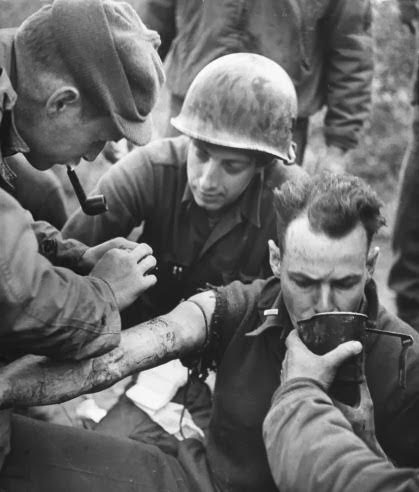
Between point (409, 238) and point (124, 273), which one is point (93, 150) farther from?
point (409, 238)

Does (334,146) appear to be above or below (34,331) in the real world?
below

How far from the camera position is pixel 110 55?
264cm

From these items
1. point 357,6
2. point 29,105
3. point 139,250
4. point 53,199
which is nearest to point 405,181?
point 357,6

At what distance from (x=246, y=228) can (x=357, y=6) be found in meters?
2.03

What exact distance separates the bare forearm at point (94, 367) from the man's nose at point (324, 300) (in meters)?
0.53

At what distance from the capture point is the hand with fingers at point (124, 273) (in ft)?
9.27

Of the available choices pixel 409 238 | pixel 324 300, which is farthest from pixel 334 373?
pixel 409 238

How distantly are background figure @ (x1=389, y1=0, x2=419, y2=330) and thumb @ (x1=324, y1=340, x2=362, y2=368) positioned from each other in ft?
9.43

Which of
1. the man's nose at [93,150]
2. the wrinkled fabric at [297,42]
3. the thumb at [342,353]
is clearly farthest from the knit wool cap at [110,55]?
the wrinkled fabric at [297,42]

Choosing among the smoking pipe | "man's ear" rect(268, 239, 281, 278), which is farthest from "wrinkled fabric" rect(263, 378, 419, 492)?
the smoking pipe

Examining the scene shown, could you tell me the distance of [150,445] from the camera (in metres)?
3.31

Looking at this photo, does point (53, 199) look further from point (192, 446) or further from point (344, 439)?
point (344, 439)

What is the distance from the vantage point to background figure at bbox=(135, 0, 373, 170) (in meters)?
5.15

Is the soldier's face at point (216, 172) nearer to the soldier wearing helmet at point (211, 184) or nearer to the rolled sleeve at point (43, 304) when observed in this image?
the soldier wearing helmet at point (211, 184)
